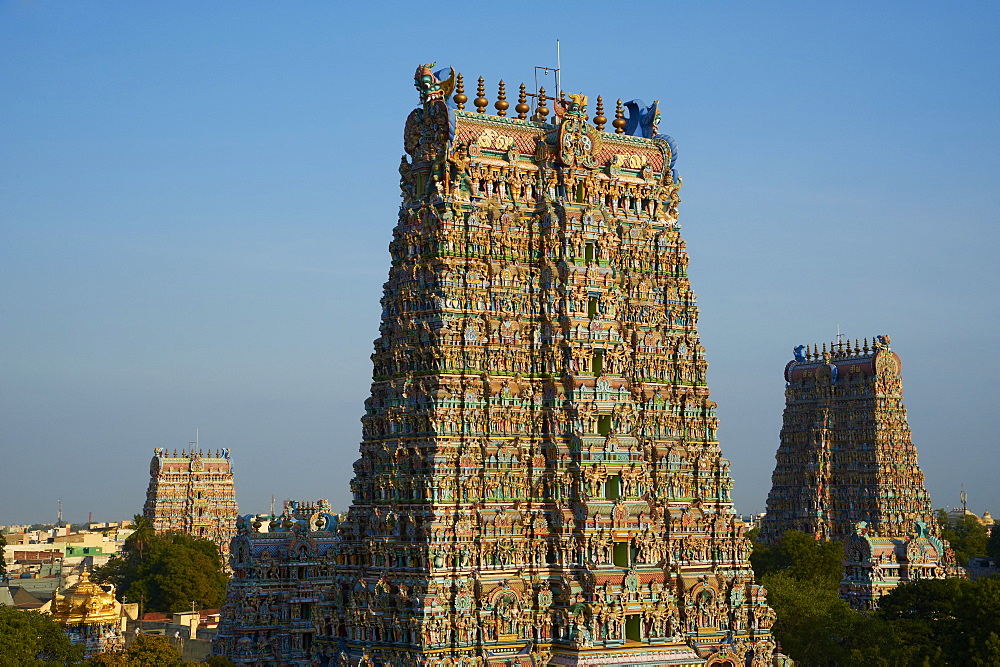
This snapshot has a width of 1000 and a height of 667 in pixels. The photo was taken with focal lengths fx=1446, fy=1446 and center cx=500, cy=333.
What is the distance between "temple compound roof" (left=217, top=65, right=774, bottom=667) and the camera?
5625 centimetres

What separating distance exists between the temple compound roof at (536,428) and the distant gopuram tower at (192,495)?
286 ft

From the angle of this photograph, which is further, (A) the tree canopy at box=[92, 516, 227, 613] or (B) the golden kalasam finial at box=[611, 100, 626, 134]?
(A) the tree canopy at box=[92, 516, 227, 613]

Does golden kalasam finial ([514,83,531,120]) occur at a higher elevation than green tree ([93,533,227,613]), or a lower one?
higher

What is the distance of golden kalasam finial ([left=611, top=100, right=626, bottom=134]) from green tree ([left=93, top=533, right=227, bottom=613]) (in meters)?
66.0

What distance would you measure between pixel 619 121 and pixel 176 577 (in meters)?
69.7

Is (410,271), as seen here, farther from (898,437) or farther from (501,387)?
(898,437)

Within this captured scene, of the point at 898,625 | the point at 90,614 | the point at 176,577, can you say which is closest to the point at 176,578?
the point at 176,577

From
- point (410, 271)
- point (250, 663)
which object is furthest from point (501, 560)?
point (250, 663)

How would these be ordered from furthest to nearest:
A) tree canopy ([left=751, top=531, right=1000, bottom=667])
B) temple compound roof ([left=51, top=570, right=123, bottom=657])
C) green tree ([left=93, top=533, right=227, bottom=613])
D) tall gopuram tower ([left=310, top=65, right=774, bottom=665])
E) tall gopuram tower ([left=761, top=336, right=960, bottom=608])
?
green tree ([left=93, top=533, right=227, bottom=613]) → tall gopuram tower ([left=761, top=336, right=960, bottom=608]) → temple compound roof ([left=51, top=570, right=123, bottom=657]) → tree canopy ([left=751, top=531, right=1000, bottom=667]) → tall gopuram tower ([left=310, top=65, right=774, bottom=665])

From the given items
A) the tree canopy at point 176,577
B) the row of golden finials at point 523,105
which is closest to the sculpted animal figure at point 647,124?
the row of golden finials at point 523,105

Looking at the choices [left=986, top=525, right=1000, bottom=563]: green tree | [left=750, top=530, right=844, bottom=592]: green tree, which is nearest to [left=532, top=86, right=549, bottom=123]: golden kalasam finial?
[left=750, top=530, right=844, bottom=592]: green tree

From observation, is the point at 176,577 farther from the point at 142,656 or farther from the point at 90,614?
the point at 142,656

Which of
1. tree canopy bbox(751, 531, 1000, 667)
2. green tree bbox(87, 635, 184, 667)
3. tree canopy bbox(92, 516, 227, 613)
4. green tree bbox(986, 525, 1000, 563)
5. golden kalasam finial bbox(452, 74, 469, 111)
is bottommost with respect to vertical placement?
green tree bbox(87, 635, 184, 667)

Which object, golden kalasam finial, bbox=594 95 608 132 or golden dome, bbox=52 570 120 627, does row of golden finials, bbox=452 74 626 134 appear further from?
golden dome, bbox=52 570 120 627
